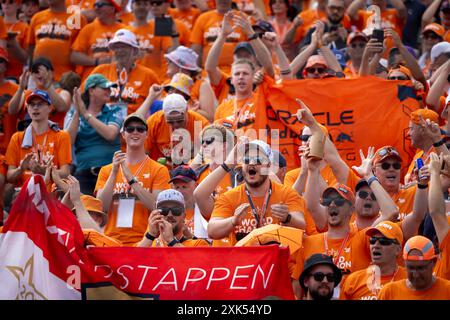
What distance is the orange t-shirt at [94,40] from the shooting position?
57.6 feet

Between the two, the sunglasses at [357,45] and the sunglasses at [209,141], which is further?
the sunglasses at [357,45]

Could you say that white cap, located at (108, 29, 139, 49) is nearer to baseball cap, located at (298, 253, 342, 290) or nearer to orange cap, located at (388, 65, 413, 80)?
orange cap, located at (388, 65, 413, 80)

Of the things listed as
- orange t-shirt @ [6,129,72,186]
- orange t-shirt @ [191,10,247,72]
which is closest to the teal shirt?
orange t-shirt @ [6,129,72,186]

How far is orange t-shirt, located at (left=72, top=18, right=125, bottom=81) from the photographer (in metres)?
17.6

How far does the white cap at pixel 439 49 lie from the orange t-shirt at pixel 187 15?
3.99m

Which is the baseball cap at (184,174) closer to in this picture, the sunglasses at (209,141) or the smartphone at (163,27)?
the sunglasses at (209,141)

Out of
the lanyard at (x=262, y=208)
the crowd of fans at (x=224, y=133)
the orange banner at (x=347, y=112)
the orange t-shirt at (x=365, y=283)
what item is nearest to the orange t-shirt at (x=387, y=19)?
the crowd of fans at (x=224, y=133)

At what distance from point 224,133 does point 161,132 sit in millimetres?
1613

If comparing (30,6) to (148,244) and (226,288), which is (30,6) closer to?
(148,244)

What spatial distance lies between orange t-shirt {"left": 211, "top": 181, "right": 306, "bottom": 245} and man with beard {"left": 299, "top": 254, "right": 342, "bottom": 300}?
100cm

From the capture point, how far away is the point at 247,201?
12.2 metres

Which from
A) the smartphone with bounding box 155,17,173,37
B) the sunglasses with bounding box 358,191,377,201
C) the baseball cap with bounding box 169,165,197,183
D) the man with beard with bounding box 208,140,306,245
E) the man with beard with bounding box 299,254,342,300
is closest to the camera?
the man with beard with bounding box 299,254,342,300

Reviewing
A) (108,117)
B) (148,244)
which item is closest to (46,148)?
(108,117)

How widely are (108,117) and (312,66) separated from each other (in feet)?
7.73
